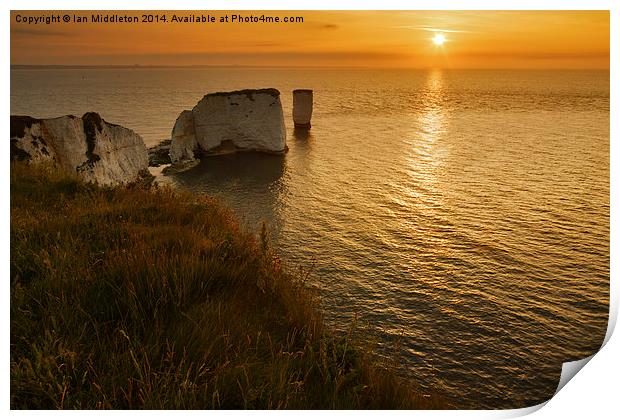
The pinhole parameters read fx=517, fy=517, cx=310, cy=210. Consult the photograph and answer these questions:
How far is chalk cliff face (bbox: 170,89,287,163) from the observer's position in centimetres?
3148

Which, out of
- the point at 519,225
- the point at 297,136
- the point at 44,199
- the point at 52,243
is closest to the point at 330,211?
the point at 519,225

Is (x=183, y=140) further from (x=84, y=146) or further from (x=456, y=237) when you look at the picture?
(x=456, y=237)

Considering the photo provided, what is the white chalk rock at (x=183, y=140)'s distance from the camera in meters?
30.8

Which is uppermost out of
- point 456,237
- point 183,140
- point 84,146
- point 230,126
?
point 84,146

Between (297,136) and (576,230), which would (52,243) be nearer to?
(576,230)

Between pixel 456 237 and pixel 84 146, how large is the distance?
39.4 feet

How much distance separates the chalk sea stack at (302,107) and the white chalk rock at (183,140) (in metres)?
14.4

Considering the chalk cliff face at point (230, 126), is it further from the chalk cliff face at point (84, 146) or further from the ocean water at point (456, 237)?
the chalk cliff face at point (84, 146)

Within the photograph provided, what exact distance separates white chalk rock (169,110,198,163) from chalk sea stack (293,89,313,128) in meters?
14.4

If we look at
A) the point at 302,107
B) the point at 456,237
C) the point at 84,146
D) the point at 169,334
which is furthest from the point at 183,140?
the point at 169,334

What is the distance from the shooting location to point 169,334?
4.17m

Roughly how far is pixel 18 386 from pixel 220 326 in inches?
60.3

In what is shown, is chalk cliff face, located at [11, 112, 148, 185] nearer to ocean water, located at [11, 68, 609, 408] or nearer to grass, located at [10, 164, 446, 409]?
ocean water, located at [11, 68, 609, 408]

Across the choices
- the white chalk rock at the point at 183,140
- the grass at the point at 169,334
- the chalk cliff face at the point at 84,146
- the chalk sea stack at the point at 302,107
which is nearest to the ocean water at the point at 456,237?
the white chalk rock at the point at 183,140
